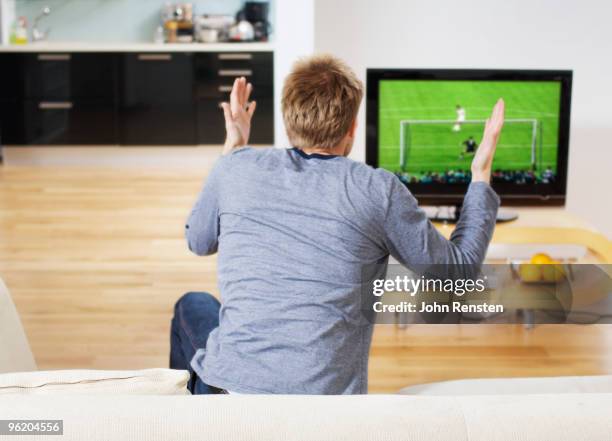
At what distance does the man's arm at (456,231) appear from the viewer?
1.69 meters

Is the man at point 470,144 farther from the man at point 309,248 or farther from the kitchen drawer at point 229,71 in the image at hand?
the kitchen drawer at point 229,71

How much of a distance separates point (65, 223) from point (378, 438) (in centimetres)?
469

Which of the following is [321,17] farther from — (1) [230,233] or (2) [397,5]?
(1) [230,233]

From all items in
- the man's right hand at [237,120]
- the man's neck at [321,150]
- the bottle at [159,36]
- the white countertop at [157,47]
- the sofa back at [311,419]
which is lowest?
the sofa back at [311,419]

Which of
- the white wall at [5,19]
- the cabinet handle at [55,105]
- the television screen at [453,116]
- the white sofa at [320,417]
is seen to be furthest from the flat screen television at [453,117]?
the white wall at [5,19]

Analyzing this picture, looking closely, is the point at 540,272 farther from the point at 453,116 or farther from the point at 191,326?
the point at 191,326

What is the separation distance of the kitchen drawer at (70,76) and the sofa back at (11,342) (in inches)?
214

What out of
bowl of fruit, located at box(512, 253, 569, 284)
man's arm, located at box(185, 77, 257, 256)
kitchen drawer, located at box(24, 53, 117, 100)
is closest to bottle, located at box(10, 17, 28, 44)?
kitchen drawer, located at box(24, 53, 117, 100)

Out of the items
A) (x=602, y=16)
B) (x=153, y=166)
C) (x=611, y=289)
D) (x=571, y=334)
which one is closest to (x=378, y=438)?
(x=611, y=289)

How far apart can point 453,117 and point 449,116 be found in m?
0.01

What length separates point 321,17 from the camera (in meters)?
3.69

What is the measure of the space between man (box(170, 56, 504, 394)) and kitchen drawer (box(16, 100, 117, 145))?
5784 millimetres

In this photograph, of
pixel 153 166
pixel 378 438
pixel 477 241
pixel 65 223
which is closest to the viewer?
pixel 378 438

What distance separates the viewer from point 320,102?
1.80m
